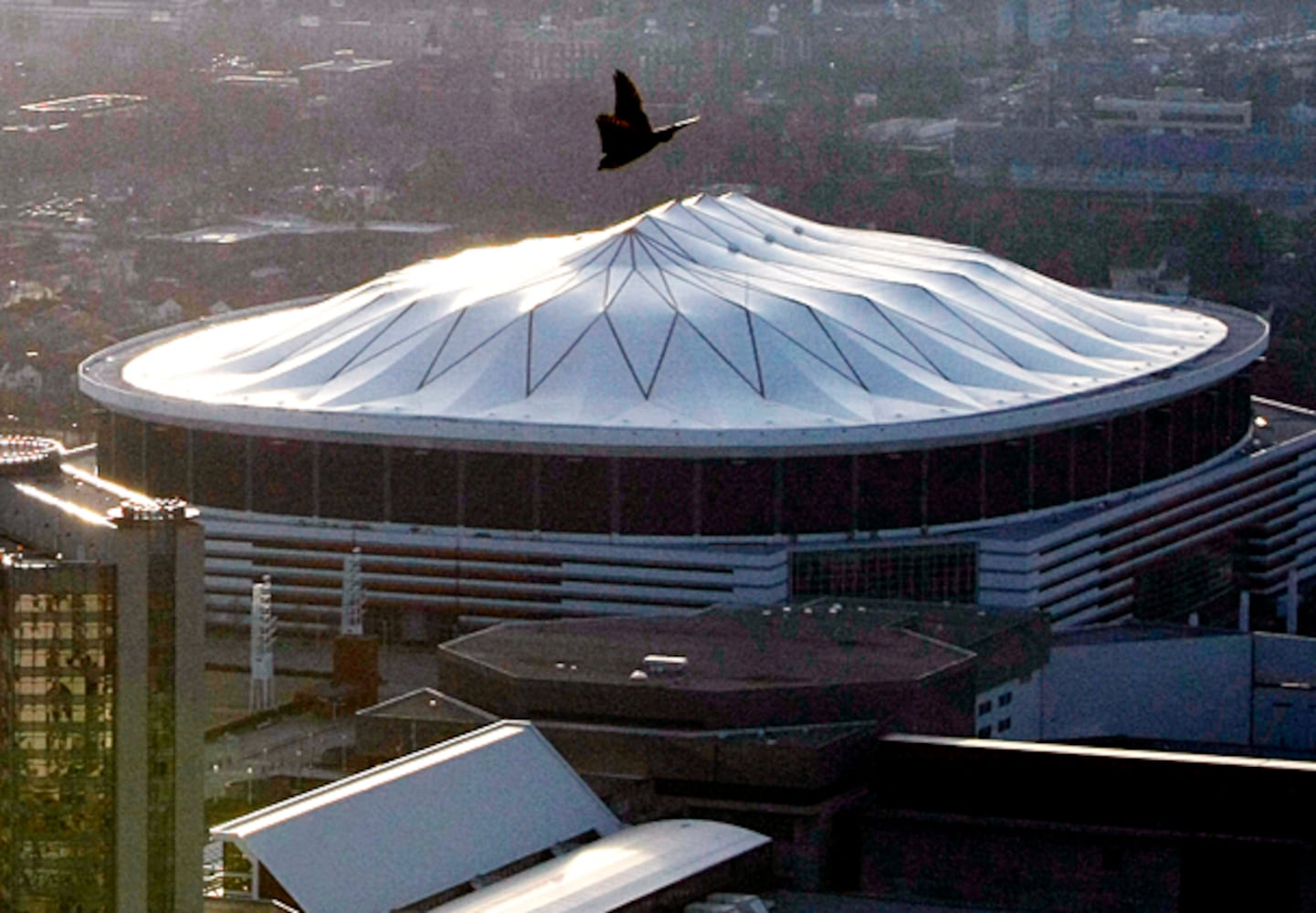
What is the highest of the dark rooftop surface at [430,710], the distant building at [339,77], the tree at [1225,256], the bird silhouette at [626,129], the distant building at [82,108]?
the bird silhouette at [626,129]

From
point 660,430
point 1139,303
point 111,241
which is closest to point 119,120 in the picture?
point 111,241

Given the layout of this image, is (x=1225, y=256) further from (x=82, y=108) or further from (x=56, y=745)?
(x=56, y=745)

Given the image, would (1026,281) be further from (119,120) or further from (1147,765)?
(119,120)

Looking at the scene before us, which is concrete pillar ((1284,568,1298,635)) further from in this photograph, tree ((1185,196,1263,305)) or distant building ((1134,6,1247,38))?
distant building ((1134,6,1247,38))

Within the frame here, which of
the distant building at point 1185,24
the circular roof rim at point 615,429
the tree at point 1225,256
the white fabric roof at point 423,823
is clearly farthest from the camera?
the distant building at point 1185,24

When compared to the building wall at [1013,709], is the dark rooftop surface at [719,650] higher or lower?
higher

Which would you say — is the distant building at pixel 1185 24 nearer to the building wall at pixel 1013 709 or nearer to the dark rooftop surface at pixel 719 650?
the building wall at pixel 1013 709

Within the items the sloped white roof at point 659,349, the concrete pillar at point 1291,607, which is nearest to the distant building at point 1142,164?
the sloped white roof at point 659,349
